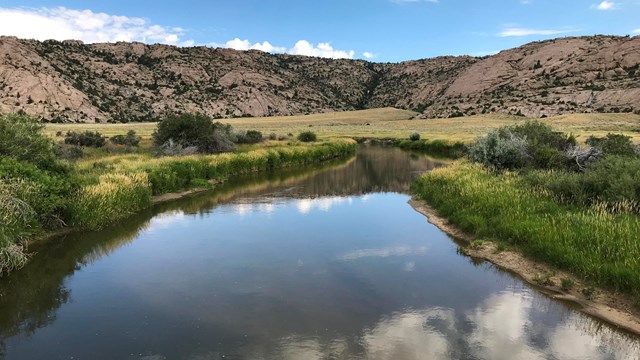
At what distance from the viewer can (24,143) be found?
21.4m

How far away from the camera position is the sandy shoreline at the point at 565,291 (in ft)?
34.4

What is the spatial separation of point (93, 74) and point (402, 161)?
91.4 meters

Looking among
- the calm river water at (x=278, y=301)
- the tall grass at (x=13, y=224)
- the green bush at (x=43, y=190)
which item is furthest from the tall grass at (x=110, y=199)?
the tall grass at (x=13, y=224)

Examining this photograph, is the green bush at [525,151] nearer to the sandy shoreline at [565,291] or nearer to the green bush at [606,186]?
the green bush at [606,186]

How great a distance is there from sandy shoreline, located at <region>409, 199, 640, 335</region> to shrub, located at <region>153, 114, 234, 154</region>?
27.3 m

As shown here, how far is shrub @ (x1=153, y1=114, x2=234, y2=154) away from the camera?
40.5m

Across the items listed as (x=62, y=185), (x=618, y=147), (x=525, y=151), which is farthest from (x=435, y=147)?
(x=62, y=185)

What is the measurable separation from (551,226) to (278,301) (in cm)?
826

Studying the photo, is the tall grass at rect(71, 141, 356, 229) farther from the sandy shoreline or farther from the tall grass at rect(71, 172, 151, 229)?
the sandy shoreline

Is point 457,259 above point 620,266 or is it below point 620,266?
below

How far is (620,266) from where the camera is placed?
11.4 meters

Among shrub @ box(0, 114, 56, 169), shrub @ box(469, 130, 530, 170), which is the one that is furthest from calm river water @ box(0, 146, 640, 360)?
shrub @ box(469, 130, 530, 170)

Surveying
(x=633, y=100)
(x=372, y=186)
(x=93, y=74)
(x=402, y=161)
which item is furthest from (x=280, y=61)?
(x=372, y=186)

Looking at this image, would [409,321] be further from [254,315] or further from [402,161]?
[402,161]
